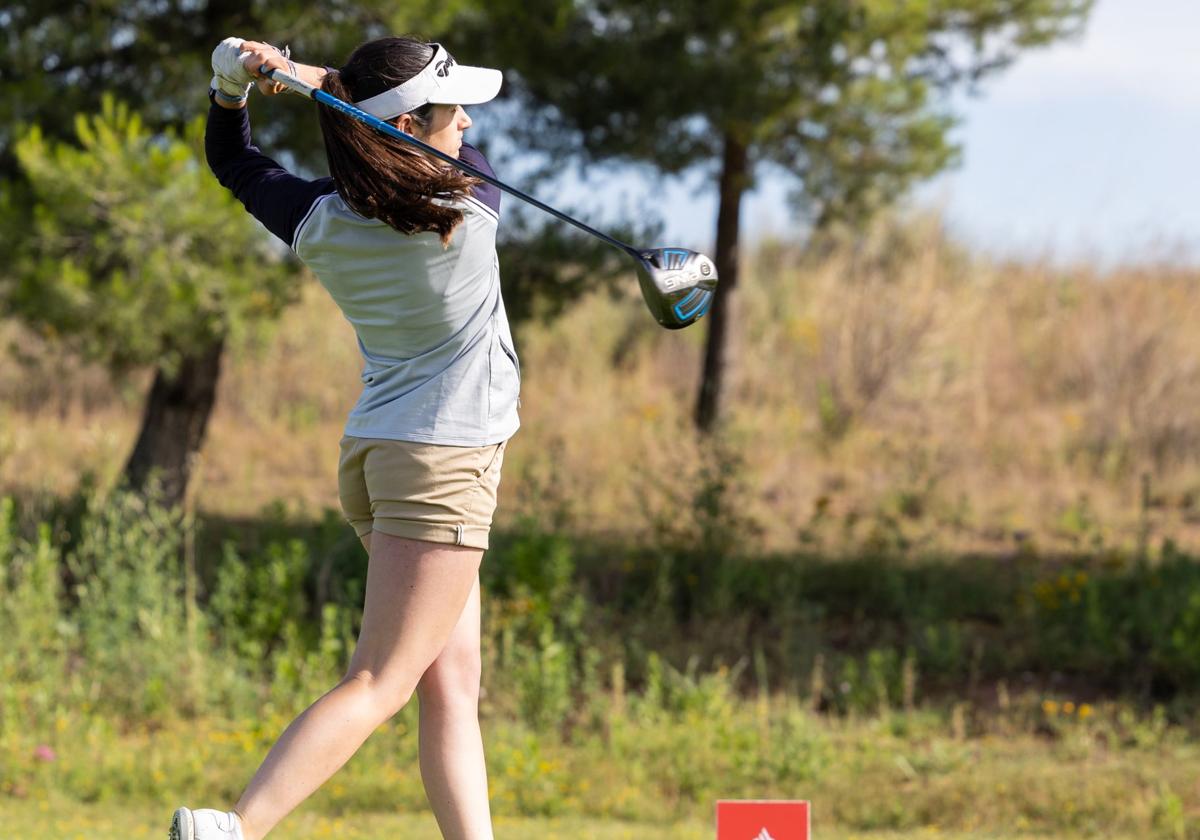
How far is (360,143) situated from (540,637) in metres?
4.58

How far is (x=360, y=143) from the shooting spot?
2904 millimetres

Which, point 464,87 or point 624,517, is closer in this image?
point 464,87

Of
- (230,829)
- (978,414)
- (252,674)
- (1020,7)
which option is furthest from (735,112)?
(230,829)

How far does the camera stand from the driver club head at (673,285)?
311 cm

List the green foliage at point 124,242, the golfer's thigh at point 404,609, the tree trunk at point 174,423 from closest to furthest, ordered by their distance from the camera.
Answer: the golfer's thigh at point 404,609
the green foliage at point 124,242
the tree trunk at point 174,423

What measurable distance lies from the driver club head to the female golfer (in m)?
0.34

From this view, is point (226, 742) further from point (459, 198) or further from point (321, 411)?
point (321, 411)

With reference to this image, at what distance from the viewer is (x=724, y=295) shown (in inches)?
433

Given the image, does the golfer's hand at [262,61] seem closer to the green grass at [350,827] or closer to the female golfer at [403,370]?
the female golfer at [403,370]

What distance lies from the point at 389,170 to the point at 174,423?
6.41 meters

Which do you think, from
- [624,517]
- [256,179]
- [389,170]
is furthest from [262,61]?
[624,517]

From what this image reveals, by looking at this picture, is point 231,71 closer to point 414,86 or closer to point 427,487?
point 414,86

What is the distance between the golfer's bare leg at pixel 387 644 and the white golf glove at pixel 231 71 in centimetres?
105

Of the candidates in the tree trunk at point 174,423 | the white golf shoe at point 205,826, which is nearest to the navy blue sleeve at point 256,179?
the white golf shoe at point 205,826
